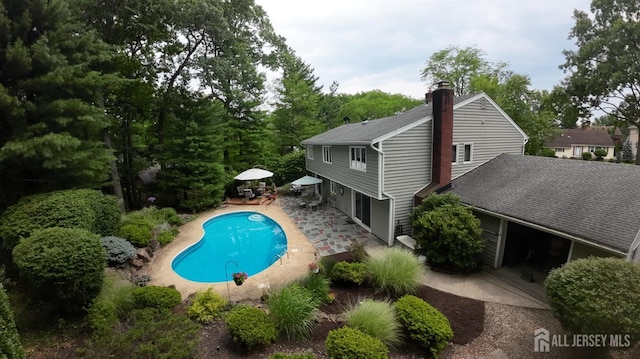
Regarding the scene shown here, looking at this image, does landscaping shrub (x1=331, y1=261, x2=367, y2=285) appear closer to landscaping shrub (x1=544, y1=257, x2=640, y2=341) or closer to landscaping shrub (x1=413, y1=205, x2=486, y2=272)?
landscaping shrub (x1=413, y1=205, x2=486, y2=272)

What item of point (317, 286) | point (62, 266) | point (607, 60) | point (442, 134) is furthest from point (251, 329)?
point (607, 60)

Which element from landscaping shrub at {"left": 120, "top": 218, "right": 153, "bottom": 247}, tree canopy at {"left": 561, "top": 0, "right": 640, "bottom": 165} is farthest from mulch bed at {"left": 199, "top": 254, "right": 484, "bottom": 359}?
tree canopy at {"left": 561, "top": 0, "right": 640, "bottom": 165}

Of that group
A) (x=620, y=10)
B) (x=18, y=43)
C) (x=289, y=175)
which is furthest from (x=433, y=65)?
(x=18, y=43)

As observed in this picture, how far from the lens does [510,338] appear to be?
5918 millimetres

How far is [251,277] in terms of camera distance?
9250 mm

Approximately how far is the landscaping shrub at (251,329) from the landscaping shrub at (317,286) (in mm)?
1562

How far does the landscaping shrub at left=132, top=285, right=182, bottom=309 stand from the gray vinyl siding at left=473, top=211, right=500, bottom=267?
1031 cm

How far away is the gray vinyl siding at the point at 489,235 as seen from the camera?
29.8 ft

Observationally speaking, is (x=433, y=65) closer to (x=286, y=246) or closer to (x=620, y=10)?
(x=620, y=10)

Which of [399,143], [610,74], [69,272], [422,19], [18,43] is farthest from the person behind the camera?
[610,74]

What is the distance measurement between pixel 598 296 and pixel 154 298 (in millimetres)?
9793

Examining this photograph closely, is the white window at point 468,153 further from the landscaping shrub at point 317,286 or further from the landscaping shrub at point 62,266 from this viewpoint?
the landscaping shrub at point 62,266

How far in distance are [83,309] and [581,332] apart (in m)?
10.7

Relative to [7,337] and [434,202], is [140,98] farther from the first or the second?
[434,202]
